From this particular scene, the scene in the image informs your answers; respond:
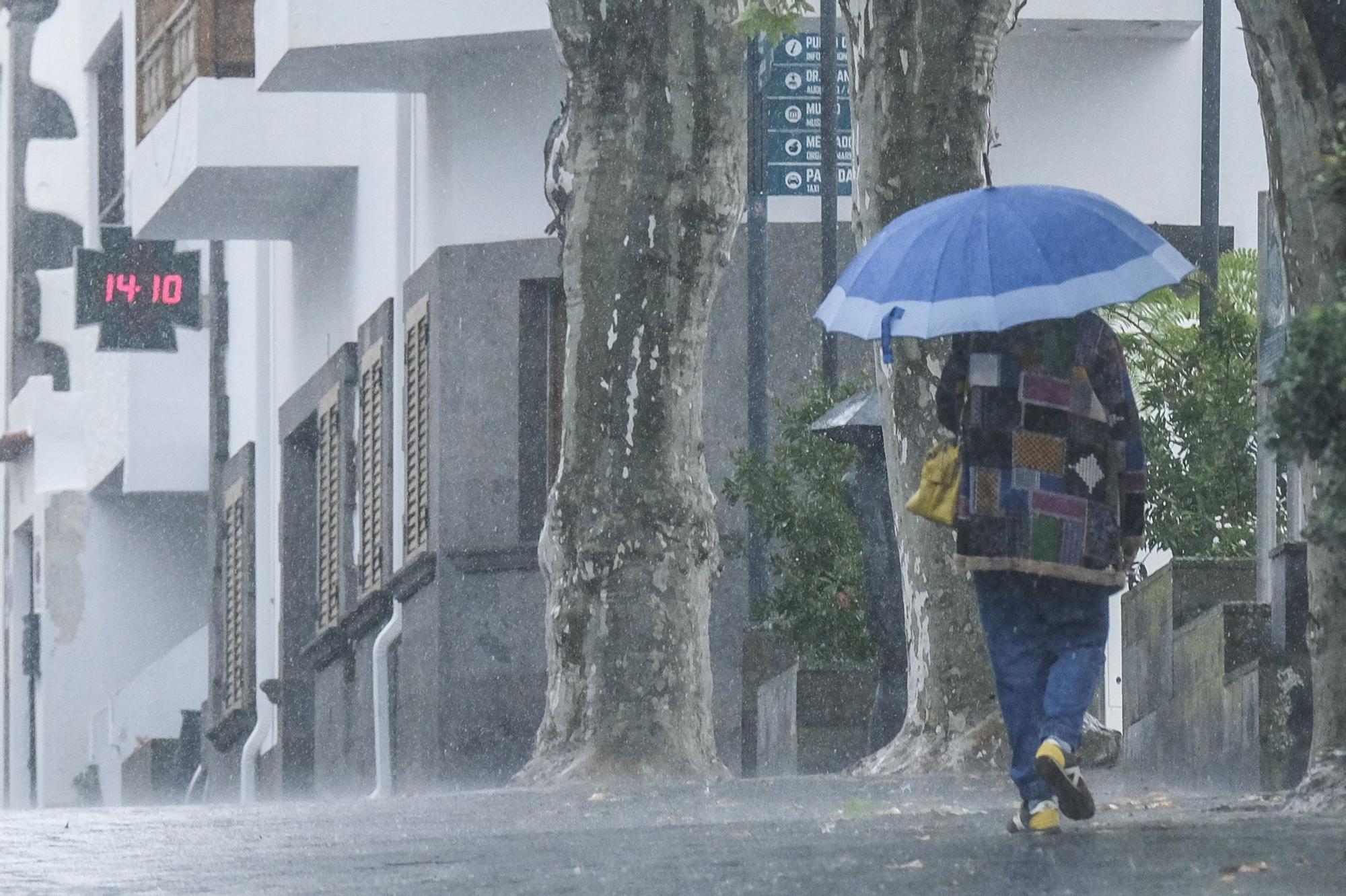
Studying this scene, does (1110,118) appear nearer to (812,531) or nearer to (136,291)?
(812,531)

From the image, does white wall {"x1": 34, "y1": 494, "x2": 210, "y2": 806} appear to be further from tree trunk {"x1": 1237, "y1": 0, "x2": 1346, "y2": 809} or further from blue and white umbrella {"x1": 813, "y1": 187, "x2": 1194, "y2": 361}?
tree trunk {"x1": 1237, "y1": 0, "x2": 1346, "y2": 809}

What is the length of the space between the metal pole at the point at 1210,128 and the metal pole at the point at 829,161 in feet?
7.94

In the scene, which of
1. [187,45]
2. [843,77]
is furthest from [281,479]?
[843,77]

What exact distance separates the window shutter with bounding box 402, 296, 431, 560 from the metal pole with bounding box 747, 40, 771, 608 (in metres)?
3.78

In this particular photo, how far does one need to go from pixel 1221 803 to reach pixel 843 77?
1261cm

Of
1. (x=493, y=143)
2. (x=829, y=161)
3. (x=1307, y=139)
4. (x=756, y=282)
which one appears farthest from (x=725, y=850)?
(x=493, y=143)

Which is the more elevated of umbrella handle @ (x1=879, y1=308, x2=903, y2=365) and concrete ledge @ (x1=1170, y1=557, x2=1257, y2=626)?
umbrella handle @ (x1=879, y1=308, x2=903, y2=365)

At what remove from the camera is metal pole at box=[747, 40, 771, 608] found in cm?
2122

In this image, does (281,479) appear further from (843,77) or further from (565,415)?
(565,415)

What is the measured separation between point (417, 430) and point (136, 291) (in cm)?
1154

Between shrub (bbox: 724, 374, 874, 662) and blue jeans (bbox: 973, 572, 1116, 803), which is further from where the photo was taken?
shrub (bbox: 724, 374, 874, 662)

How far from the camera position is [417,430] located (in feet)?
84.2

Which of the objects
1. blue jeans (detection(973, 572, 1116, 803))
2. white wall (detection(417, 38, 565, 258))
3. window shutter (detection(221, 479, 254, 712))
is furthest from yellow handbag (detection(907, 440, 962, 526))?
window shutter (detection(221, 479, 254, 712))

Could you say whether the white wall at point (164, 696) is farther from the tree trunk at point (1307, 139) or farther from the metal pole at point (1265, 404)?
the tree trunk at point (1307, 139)
